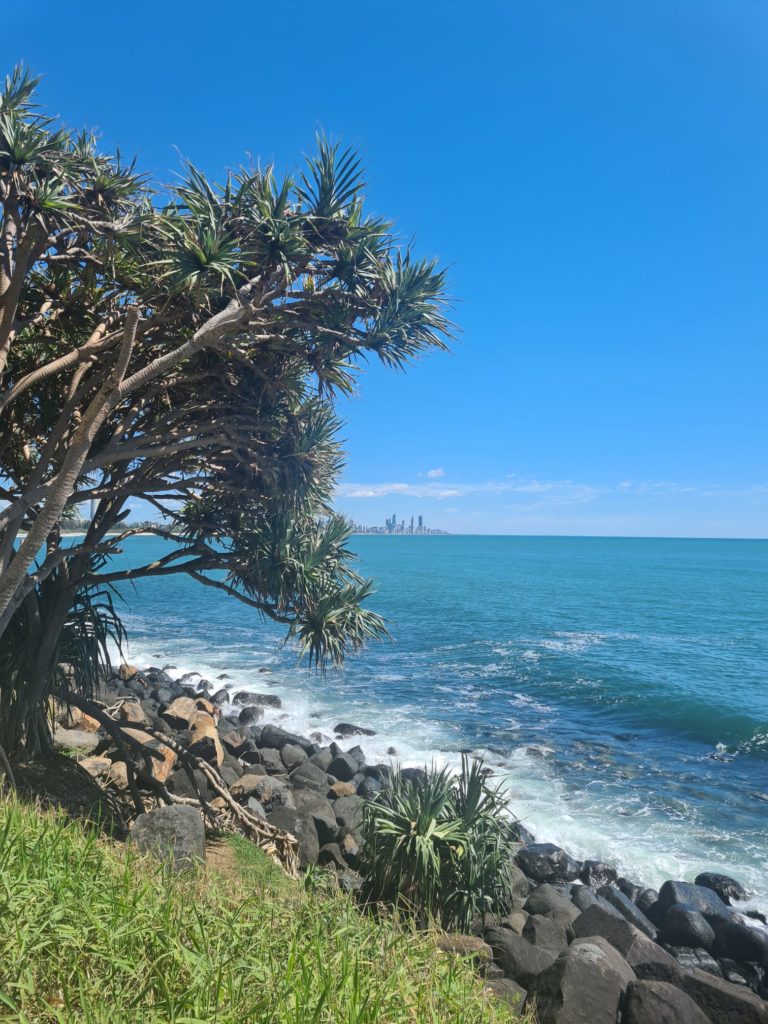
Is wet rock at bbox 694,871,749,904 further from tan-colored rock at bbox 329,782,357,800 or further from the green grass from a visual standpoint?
the green grass

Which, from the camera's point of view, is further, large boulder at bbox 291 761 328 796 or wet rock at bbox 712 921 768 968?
large boulder at bbox 291 761 328 796

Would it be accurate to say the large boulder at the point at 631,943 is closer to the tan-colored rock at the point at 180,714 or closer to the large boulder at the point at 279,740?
the large boulder at the point at 279,740

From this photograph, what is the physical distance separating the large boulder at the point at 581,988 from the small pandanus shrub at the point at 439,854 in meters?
2.04

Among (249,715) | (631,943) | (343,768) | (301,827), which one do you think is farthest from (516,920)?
(249,715)

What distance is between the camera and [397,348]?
9750 mm

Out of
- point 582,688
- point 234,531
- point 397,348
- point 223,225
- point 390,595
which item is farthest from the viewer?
point 390,595

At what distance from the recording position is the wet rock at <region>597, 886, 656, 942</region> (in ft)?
35.8

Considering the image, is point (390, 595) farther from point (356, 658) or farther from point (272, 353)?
point (272, 353)

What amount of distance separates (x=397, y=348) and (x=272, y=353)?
187cm

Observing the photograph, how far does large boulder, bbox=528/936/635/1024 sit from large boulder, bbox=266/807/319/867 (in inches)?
206

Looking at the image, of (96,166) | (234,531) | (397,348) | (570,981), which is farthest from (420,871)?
(96,166)

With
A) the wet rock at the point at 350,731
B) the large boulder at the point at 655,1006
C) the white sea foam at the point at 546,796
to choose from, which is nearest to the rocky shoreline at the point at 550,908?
the large boulder at the point at 655,1006

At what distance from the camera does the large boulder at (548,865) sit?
12.6 m

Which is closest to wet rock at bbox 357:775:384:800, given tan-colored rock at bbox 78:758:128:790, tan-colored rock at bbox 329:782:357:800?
tan-colored rock at bbox 329:782:357:800
